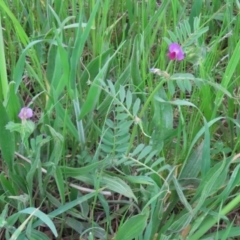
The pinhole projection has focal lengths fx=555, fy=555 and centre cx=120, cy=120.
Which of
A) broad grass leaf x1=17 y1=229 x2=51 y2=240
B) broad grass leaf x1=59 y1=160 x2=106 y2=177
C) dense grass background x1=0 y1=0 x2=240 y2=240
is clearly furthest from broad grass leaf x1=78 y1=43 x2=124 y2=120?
broad grass leaf x1=17 y1=229 x2=51 y2=240

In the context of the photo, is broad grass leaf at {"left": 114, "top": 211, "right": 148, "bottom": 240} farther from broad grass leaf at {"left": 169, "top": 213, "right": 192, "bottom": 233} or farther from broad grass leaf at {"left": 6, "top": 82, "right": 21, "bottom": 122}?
broad grass leaf at {"left": 6, "top": 82, "right": 21, "bottom": 122}

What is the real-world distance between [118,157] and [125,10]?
576mm

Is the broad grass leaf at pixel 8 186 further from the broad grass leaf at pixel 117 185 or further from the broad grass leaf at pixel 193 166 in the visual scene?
the broad grass leaf at pixel 193 166

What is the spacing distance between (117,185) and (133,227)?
11 centimetres

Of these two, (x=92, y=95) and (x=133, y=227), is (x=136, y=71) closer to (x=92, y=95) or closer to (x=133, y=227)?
(x=92, y=95)

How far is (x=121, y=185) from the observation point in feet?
3.14

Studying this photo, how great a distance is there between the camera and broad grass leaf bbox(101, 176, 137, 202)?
95 centimetres

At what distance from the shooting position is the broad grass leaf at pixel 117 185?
948 millimetres

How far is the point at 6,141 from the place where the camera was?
0.95 m

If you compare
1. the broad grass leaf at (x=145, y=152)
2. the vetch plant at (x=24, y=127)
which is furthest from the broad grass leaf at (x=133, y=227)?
the vetch plant at (x=24, y=127)

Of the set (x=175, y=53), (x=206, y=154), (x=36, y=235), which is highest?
(x=175, y=53)

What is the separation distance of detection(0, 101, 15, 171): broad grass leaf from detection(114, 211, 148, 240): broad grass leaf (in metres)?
0.23

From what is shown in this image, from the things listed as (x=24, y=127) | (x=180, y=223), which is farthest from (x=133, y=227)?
(x=24, y=127)

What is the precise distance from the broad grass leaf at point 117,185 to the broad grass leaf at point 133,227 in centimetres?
8
